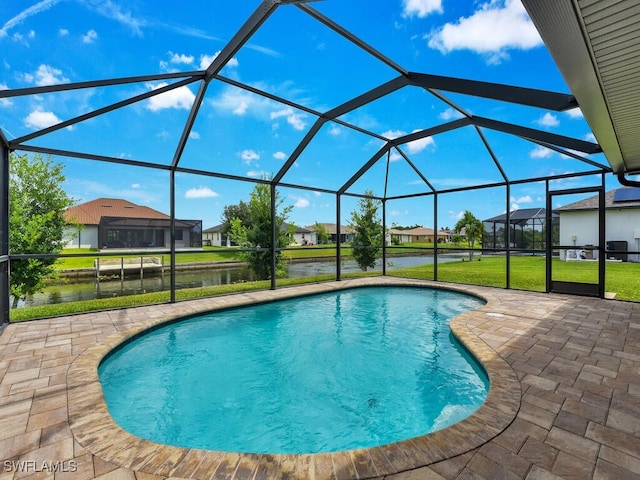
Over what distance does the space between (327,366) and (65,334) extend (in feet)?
11.7

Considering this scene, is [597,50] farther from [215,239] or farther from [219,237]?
[215,239]

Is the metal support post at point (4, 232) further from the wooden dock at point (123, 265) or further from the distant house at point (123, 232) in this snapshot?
the wooden dock at point (123, 265)

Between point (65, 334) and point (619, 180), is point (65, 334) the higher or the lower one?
the lower one

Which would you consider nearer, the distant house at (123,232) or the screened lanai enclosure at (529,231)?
the screened lanai enclosure at (529,231)

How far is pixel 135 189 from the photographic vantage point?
487 inches

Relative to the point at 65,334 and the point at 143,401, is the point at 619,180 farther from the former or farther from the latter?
the point at 65,334

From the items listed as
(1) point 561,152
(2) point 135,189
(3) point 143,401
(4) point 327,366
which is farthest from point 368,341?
(2) point 135,189

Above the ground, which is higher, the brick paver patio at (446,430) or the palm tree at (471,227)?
the palm tree at (471,227)

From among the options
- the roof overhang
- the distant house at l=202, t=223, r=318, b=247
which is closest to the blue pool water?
the roof overhang

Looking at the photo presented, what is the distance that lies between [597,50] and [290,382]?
400 cm

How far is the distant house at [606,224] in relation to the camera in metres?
6.28

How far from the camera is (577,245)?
249 inches

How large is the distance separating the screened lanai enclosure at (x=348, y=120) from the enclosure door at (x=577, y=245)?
3 cm

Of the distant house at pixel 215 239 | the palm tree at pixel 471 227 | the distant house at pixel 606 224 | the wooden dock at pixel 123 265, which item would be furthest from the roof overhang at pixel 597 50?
the distant house at pixel 215 239
